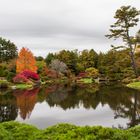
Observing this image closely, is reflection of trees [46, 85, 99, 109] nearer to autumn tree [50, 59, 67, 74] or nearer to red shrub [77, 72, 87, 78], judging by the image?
autumn tree [50, 59, 67, 74]

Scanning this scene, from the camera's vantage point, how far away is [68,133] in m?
8.38

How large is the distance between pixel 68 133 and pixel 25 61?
56.2 m

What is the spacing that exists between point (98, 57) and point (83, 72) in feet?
→ 19.1

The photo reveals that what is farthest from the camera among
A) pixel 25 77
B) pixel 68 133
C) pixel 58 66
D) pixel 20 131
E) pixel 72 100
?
pixel 58 66

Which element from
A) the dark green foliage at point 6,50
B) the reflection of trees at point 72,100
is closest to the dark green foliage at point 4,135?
the reflection of trees at point 72,100

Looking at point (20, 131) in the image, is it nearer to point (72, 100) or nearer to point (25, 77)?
point (72, 100)

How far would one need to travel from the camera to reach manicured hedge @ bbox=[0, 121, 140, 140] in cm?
816

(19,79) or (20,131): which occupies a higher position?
(19,79)

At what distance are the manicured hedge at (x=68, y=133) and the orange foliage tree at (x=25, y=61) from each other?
176 ft

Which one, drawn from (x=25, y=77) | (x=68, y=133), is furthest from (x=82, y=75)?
(x=68, y=133)

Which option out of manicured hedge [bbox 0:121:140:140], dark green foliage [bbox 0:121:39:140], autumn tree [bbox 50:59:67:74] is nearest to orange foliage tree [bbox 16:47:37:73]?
autumn tree [bbox 50:59:67:74]

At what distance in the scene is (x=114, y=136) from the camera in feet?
26.7

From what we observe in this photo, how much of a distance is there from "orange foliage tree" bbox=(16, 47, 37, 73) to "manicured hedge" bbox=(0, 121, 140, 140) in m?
53.7

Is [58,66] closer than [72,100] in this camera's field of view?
No
